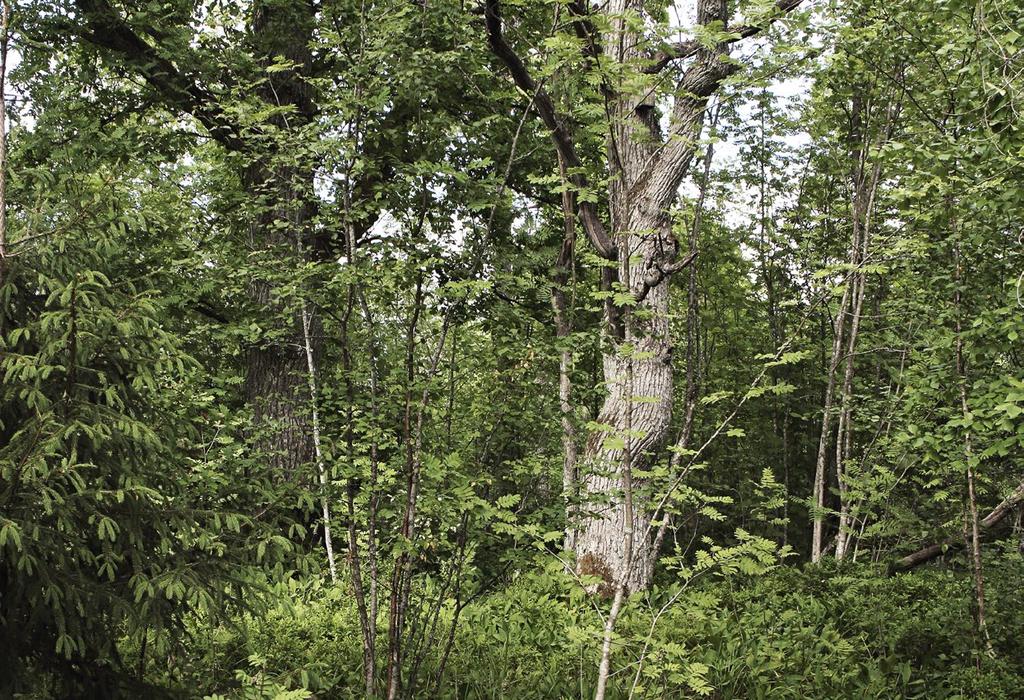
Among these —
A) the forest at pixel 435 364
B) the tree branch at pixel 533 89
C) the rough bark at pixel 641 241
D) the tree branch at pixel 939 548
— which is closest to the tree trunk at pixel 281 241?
the forest at pixel 435 364

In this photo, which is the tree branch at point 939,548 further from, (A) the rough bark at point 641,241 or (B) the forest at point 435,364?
(A) the rough bark at point 641,241

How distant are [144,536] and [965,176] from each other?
17.7 feet

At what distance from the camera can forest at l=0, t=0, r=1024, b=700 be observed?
3551 mm

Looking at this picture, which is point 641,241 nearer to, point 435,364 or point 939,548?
point 435,364

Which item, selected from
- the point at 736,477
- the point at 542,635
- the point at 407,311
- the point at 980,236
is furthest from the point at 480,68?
the point at 736,477

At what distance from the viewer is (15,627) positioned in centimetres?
348

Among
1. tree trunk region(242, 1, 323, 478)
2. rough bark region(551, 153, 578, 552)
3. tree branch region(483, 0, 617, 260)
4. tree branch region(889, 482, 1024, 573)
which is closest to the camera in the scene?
rough bark region(551, 153, 578, 552)

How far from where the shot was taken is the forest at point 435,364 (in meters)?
3.55

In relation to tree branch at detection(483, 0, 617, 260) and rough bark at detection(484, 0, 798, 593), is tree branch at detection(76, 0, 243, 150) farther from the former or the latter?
rough bark at detection(484, 0, 798, 593)

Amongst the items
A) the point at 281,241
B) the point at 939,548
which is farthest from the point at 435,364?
the point at 939,548

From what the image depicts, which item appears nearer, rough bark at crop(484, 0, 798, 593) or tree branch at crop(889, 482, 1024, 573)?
rough bark at crop(484, 0, 798, 593)

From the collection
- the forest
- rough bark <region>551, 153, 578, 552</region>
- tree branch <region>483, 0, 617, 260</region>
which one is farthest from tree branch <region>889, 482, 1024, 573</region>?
tree branch <region>483, 0, 617, 260</region>

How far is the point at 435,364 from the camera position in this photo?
15.2ft

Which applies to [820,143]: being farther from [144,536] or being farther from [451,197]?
[144,536]
